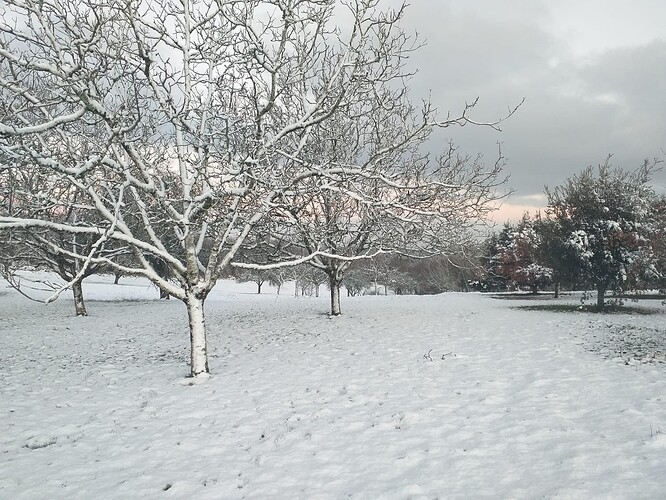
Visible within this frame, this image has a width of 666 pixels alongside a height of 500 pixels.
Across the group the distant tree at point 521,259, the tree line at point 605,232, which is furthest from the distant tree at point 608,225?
the distant tree at point 521,259

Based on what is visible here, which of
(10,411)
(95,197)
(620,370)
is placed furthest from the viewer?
(620,370)

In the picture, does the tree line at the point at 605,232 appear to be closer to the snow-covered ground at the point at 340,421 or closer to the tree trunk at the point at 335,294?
the tree trunk at the point at 335,294

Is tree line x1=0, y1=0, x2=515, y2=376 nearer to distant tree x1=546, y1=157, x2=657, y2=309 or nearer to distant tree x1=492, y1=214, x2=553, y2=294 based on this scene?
distant tree x1=546, y1=157, x2=657, y2=309

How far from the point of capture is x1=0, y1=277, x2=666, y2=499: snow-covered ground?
432 cm

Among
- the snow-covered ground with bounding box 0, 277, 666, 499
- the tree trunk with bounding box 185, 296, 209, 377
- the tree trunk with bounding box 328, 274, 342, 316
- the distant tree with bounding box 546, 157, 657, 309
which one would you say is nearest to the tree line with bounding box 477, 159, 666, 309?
the distant tree with bounding box 546, 157, 657, 309

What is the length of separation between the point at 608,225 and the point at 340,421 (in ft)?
66.0

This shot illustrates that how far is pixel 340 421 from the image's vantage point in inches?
237

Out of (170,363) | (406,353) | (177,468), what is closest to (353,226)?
(406,353)

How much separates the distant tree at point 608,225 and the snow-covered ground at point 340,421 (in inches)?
427

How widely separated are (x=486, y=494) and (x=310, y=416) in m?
2.86

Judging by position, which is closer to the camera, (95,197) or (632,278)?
(95,197)

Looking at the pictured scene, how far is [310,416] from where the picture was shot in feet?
20.5

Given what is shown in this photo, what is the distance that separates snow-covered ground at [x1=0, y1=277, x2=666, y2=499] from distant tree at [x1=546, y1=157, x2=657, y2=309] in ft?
35.6

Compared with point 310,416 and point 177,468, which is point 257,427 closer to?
point 310,416
